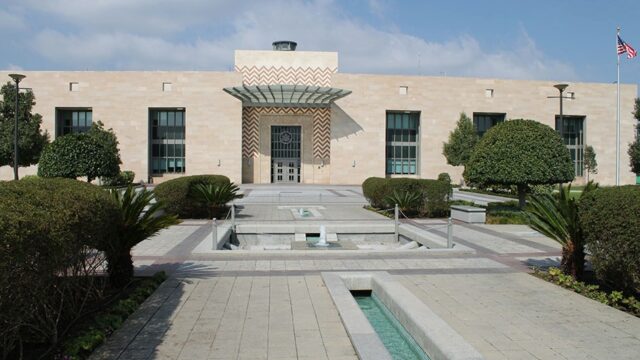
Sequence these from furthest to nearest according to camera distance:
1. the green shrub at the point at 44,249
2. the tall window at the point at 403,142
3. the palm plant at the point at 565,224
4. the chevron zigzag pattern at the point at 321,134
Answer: the tall window at the point at 403,142 < the chevron zigzag pattern at the point at 321,134 < the palm plant at the point at 565,224 < the green shrub at the point at 44,249

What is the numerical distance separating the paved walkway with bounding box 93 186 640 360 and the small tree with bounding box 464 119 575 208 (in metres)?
6.00

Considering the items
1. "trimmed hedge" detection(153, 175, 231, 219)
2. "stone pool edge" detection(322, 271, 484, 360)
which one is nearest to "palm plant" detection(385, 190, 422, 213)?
"trimmed hedge" detection(153, 175, 231, 219)

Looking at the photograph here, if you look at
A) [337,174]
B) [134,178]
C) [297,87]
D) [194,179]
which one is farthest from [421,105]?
[194,179]

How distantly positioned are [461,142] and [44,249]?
43.3 metres

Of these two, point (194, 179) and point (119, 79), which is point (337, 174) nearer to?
point (119, 79)

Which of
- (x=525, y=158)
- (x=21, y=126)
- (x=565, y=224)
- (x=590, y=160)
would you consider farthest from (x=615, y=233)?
(x=590, y=160)

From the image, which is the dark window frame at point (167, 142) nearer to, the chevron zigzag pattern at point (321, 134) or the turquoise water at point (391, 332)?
the chevron zigzag pattern at point (321, 134)

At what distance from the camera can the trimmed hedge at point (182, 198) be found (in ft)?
59.7

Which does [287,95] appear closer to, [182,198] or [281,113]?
[281,113]

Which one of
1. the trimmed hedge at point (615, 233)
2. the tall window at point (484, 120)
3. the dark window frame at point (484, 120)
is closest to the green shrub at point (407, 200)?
the trimmed hedge at point (615, 233)

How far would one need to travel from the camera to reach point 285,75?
47875mm

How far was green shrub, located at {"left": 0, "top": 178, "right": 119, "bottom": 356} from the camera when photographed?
397 centimetres

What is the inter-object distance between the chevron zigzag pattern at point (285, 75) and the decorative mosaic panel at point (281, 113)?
255cm

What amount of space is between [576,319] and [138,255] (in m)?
8.66
